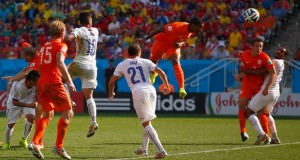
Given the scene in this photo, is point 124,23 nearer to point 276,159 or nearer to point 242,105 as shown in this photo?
point 242,105

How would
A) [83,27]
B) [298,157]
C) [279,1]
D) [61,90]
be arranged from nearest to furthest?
[61,90] < [298,157] < [83,27] < [279,1]

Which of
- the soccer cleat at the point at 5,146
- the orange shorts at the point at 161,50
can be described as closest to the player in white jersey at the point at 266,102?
the orange shorts at the point at 161,50

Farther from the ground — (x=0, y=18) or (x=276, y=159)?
(x=0, y=18)

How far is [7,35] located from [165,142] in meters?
19.1

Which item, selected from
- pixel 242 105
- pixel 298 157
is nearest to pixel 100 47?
pixel 242 105

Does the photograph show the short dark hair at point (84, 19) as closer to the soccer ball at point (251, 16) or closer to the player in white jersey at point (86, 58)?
the player in white jersey at point (86, 58)

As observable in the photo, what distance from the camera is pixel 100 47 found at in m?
33.5

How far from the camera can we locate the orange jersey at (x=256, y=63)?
1836 centimetres

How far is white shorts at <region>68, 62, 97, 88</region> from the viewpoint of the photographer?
17.0 m

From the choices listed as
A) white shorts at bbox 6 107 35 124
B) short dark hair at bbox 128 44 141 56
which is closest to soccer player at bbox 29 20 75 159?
short dark hair at bbox 128 44 141 56

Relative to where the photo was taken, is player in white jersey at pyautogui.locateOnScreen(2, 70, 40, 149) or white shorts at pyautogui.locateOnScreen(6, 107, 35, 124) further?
white shorts at pyautogui.locateOnScreen(6, 107, 35, 124)

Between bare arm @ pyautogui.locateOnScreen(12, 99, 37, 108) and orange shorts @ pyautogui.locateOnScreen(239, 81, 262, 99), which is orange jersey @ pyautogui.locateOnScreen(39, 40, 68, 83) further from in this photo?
orange shorts @ pyautogui.locateOnScreen(239, 81, 262, 99)

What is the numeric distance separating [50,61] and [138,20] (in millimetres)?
22229

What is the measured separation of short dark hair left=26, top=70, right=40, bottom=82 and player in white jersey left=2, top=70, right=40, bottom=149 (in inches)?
1.6
